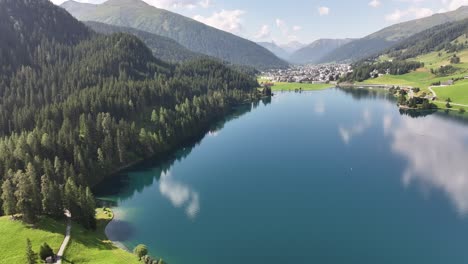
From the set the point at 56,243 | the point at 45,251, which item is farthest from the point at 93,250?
the point at 45,251

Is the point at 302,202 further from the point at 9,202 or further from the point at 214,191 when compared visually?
the point at 9,202

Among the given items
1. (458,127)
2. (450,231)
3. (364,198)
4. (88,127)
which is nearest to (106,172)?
(88,127)

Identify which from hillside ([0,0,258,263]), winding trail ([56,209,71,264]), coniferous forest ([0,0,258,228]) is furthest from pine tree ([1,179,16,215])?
winding trail ([56,209,71,264])

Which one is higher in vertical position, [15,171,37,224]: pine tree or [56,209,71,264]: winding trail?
[15,171,37,224]: pine tree

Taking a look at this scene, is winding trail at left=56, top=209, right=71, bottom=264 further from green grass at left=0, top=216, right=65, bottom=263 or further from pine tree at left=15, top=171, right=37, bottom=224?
pine tree at left=15, top=171, right=37, bottom=224

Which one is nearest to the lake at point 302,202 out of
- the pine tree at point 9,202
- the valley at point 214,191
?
the valley at point 214,191

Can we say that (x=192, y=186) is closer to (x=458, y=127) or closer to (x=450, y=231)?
(x=450, y=231)

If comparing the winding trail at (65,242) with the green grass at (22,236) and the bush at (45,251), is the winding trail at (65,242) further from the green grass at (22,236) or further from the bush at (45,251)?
the bush at (45,251)
